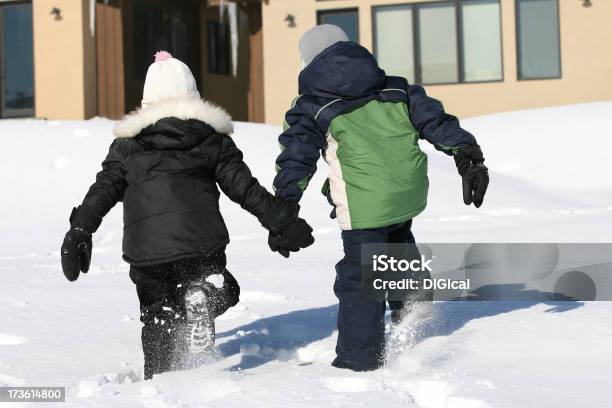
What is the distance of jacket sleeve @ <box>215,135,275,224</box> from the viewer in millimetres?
3787

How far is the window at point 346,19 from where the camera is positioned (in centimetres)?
1697

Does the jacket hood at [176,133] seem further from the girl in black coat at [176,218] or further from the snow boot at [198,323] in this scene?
the snow boot at [198,323]

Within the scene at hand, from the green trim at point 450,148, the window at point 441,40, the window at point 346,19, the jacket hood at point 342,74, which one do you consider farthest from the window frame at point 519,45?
the jacket hood at point 342,74

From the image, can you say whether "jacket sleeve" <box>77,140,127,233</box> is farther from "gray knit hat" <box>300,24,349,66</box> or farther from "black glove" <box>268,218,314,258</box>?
"gray knit hat" <box>300,24,349,66</box>

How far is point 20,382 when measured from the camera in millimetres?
3656

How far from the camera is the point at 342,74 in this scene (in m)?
3.79

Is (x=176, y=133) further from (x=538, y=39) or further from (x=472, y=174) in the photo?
(x=538, y=39)

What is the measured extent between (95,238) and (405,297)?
17.9ft

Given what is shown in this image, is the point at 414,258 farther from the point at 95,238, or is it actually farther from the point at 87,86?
the point at 87,86

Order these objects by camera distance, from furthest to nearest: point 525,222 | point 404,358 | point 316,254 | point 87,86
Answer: point 87,86 < point 525,222 < point 316,254 < point 404,358

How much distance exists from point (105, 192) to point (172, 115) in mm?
408

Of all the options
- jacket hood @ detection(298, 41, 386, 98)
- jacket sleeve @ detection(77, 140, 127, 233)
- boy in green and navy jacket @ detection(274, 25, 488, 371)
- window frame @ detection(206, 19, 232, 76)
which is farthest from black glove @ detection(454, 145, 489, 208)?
window frame @ detection(206, 19, 232, 76)

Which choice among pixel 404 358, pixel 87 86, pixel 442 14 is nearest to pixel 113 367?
pixel 404 358

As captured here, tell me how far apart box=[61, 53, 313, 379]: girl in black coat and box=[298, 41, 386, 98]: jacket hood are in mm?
427
